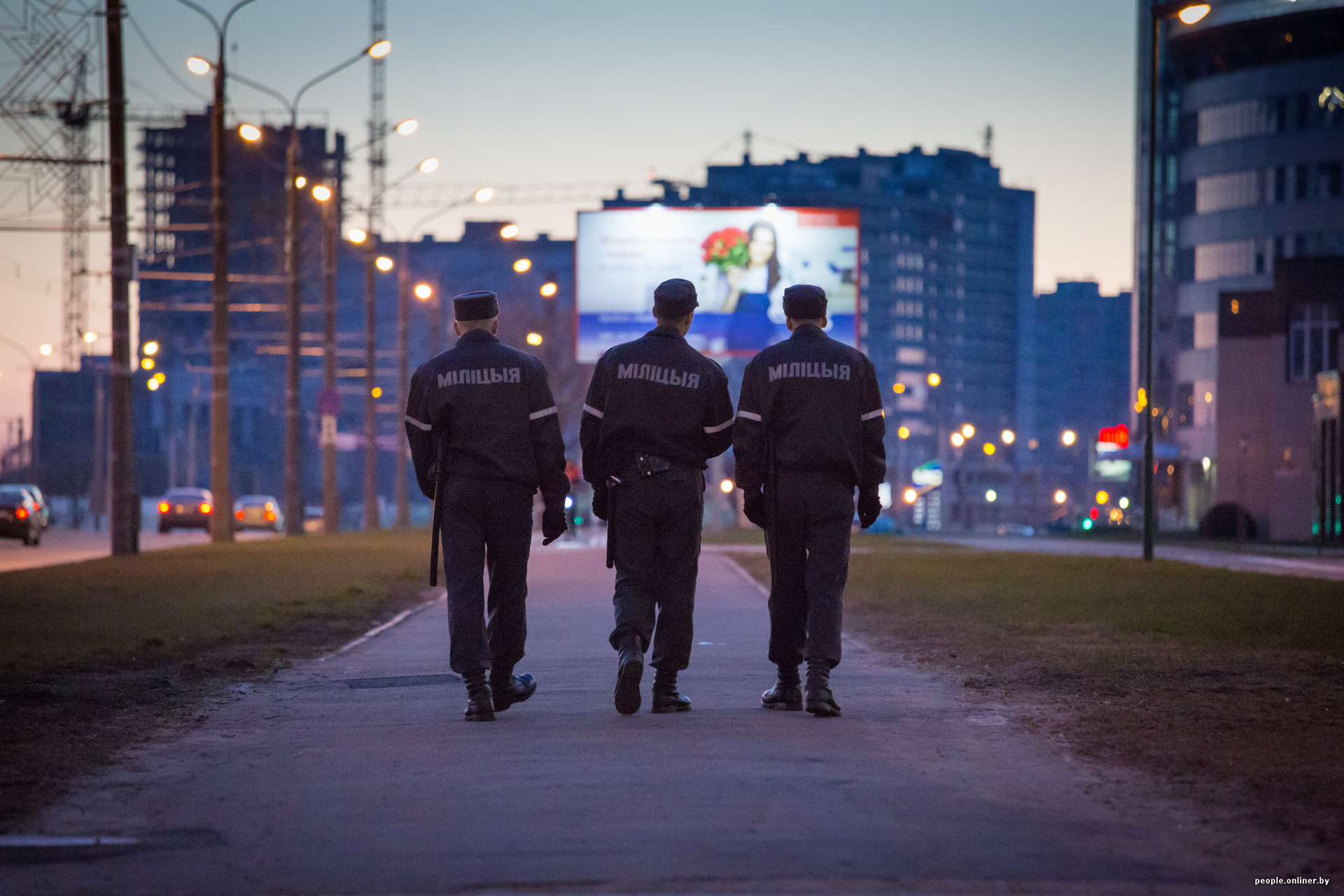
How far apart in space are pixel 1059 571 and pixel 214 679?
15.2 metres

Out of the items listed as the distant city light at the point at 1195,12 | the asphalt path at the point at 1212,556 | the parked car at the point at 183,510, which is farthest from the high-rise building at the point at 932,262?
the distant city light at the point at 1195,12

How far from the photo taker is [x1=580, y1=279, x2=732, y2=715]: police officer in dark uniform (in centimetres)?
797

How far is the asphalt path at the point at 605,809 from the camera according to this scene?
15.6 feet

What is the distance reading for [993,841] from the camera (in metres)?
5.14

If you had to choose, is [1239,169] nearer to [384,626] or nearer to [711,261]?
[711,261]

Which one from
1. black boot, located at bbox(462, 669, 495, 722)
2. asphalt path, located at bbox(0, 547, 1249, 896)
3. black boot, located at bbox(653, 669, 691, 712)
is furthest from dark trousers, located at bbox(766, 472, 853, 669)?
black boot, located at bbox(462, 669, 495, 722)

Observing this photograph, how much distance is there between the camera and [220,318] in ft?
109

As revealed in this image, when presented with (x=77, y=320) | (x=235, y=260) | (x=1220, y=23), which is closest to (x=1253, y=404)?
(x=1220, y=23)

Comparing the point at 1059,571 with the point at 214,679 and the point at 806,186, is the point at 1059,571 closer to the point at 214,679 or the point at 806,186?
the point at 214,679

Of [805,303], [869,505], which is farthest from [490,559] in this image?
[805,303]

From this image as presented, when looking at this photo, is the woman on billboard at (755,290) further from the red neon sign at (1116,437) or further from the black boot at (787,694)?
the red neon sign at (1116,437)

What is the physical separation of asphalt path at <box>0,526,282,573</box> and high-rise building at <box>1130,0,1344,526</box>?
46175 mm

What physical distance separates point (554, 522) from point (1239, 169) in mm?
82049

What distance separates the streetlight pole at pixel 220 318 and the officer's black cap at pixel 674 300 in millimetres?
24750
